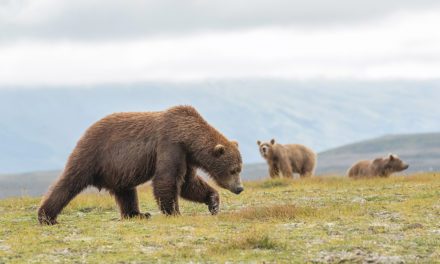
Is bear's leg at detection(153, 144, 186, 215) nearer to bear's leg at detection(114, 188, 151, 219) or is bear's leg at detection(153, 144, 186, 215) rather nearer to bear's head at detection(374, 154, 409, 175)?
bear's leg at detection(114, 188, 151, 219)

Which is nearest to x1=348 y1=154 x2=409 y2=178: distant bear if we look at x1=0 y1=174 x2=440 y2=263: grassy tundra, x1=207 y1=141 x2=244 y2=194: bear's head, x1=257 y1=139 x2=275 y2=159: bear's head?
x1=257 y1=139 x2=275 y2=159: bear's head

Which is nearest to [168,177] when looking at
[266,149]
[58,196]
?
[58,196]

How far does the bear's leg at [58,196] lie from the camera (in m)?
18.6

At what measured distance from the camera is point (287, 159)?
139ft

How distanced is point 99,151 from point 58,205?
5.25ft

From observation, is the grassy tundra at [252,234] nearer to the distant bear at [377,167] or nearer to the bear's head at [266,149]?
→ the distant bear at [377,167]

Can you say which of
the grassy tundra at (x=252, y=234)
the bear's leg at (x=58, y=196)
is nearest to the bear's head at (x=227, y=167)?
the grassy tundra at (x=252, y=234)

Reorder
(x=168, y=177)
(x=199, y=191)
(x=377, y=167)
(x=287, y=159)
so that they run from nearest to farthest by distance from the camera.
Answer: (x=168, y=177) → (x=199, y=191) → (x=377, y=167) → (x=287, y=159)

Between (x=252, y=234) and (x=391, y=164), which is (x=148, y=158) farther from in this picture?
(x=391, y=164)

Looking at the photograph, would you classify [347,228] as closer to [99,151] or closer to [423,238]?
[423,238]

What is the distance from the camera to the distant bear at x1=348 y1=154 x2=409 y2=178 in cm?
4031

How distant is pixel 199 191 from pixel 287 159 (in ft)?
74.4

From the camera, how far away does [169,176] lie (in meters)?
18.5

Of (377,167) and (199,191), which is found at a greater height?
(377,167)
